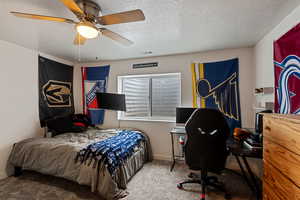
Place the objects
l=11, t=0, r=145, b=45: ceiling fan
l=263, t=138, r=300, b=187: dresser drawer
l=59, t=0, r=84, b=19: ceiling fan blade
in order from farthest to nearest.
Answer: l=11, t=0, r=145, b=45: ceiling fan < l=59, t=0, r=84, b=19: ceiling fan blade < l=263, t=138, r=300, b=187: dresser drawer

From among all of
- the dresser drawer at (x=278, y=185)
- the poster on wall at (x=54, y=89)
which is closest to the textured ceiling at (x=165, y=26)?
the poster on wall at (x=54, y=89)

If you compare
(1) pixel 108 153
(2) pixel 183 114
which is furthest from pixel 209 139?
(1) pixel 108 153

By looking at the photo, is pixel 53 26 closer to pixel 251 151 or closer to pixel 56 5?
pixel 56 5

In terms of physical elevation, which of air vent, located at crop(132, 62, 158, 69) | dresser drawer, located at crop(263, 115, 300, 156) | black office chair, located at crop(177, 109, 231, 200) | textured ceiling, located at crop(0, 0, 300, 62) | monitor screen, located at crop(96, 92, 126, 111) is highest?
textured ceiling, located at crop(0, 0, 300, 62)

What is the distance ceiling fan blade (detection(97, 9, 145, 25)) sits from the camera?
4.00ft

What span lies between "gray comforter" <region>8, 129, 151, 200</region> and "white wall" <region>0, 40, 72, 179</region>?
255 mm

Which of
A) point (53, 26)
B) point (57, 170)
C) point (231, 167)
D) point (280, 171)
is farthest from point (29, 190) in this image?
point (231, 167)

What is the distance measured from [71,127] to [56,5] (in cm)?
237

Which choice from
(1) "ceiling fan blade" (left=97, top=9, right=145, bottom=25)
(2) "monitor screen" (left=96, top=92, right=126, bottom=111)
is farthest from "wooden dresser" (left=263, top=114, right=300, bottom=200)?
(2) "monitor screen" (left=96, top=92, right=126, bottom=111)

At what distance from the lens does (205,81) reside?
9.20 feet

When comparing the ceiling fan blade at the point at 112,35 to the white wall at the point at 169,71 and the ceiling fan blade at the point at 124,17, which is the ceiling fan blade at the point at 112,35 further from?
the white wall at the point at 169,71

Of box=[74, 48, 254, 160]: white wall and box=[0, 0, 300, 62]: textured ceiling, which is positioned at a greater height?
box=[0, 0, 300, 62]: textured ceiling

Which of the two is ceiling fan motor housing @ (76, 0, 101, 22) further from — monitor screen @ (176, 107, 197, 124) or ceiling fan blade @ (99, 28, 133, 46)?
monitor screen @ (176, 107, 197, 124)

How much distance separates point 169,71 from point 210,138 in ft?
6.06
